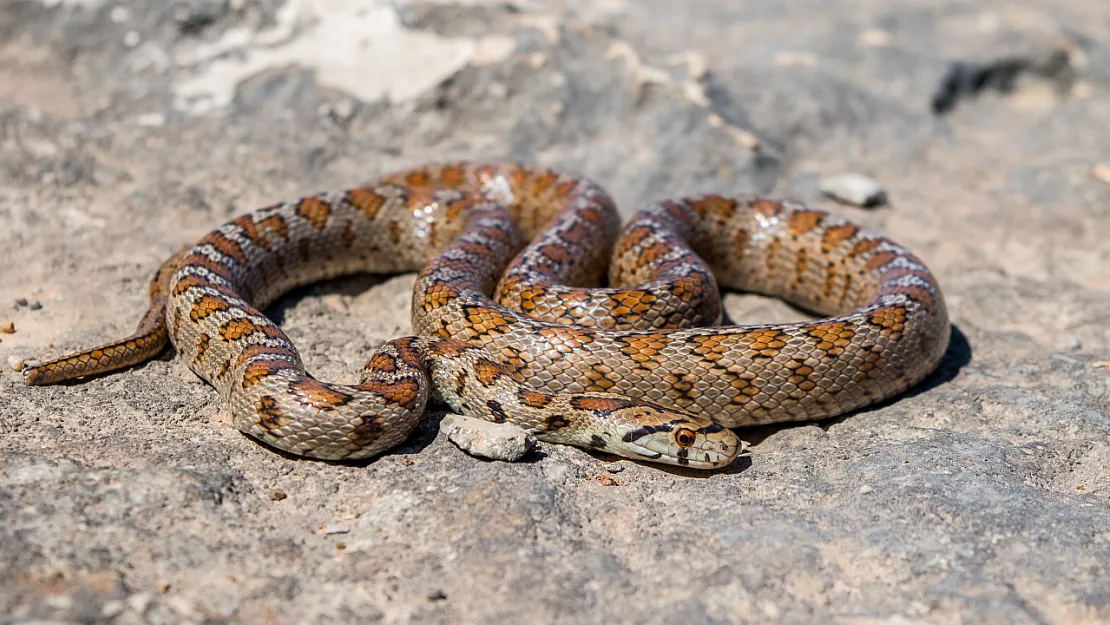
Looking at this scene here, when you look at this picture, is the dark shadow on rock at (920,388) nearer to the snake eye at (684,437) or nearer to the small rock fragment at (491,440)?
the snake eye at (684,437)

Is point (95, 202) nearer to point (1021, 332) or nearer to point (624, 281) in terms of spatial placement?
point (624, 281)

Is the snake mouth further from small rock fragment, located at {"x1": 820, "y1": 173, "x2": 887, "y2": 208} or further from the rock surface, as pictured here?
small rock fragment, located at {"x1": 820, "y1": 173, "x2": 887, "y2": 208}

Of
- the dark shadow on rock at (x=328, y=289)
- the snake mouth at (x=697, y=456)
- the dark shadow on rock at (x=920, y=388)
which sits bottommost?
the dark shadow on rock at (x=920, y=388)

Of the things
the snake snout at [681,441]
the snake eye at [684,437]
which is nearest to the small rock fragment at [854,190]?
the snake snout at [681,441]

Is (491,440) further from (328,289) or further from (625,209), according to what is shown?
(625,209)

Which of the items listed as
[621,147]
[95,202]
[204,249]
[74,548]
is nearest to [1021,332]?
[621,147]

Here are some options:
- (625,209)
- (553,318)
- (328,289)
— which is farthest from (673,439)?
(625,209)

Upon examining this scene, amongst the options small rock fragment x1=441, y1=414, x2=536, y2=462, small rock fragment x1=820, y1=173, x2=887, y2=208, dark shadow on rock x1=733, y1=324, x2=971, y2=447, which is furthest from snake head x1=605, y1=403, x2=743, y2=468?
small rock fragment x1=820, y1=173, x2=887, y2=208
